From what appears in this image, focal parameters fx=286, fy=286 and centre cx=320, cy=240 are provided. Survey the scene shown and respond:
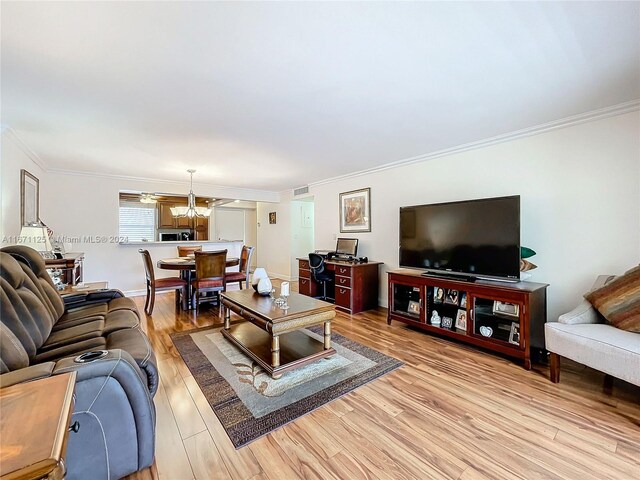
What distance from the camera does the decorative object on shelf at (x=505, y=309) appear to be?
8.57 ft

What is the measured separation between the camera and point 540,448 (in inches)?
61.3

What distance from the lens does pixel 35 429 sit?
25.4 inches

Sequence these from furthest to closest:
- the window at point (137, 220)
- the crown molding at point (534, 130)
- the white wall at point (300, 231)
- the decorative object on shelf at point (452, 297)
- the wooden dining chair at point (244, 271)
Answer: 1. the window at point (137, 220)
2. the white wall at point (300, 231)
3. the wooden dining chair at point (244, 271)
4. the decorative object on shelf at point (452, 297)
5. the crown molding at point (534, 130)

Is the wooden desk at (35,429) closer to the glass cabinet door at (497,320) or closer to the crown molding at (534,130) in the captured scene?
the glass cabinet door at (497,320)

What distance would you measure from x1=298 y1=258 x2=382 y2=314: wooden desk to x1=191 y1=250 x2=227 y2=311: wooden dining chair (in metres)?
1.60

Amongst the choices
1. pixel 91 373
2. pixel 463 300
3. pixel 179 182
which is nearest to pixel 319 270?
pixel 463 300

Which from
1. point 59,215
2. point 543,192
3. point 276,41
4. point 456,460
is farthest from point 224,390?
point 59,215

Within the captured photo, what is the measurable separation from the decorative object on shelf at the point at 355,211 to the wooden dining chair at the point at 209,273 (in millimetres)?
2138

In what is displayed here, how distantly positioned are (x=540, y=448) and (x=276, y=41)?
266 cm

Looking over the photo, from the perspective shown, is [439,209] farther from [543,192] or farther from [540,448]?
[540,448]

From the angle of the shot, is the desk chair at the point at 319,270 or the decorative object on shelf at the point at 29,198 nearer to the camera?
the decorative object on shelf at the point at 29,198

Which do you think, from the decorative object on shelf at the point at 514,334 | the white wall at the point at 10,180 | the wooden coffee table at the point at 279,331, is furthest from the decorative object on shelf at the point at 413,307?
the white wall at the point at 10,180

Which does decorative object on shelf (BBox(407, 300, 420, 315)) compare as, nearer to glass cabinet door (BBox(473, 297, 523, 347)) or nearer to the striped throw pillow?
glass cabinet door (BBox(473, 297, 523, 347))

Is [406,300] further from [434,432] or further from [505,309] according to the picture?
[434,432]
